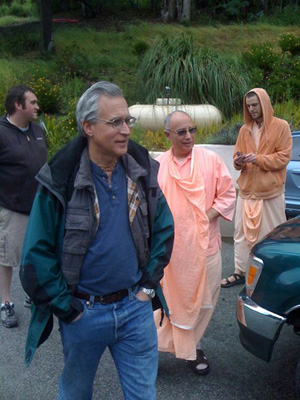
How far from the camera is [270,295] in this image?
321 cm

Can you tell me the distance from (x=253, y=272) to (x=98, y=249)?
1.31 m

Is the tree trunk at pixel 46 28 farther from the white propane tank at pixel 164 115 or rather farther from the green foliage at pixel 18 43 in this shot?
the white propane tank at pixel 164 115

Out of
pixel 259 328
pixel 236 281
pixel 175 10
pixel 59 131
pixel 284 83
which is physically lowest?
pixel 236 281

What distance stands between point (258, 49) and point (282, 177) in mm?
9099

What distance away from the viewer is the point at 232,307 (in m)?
5.03

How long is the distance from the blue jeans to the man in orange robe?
1048 mm

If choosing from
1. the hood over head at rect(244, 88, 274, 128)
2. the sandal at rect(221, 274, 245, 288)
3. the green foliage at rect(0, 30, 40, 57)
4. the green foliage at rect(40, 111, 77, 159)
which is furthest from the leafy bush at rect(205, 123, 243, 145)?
the green foliage at rect(0, 30, 40, 57)

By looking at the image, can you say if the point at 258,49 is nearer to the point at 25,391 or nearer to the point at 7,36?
the point at 7,36

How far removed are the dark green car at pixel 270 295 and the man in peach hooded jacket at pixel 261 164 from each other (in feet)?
5.29

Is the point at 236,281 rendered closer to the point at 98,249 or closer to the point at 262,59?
the point at 98,249

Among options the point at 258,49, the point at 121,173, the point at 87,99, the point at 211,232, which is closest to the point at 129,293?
the point at 121,173

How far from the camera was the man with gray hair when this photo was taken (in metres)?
2.40

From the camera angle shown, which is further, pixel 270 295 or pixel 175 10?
pixel 175 10

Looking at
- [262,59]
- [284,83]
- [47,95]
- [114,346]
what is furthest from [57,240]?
[262,59]
